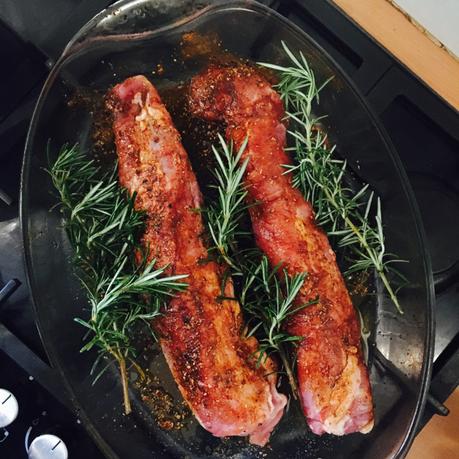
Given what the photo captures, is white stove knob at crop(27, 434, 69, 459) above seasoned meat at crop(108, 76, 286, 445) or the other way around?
the other way around

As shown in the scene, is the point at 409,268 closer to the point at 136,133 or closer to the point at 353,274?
the point at 353,274

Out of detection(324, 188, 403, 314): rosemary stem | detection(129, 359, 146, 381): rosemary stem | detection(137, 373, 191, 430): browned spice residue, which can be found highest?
detection(324, 188, 403, 314): rosemary stem

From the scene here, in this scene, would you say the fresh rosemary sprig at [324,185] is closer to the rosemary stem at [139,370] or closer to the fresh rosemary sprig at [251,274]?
the fresh rosemary sprig at [251,274]

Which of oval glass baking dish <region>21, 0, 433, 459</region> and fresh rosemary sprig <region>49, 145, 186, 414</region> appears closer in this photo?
fresh rosemary sprig <region>49, 145, 186, 414</region>

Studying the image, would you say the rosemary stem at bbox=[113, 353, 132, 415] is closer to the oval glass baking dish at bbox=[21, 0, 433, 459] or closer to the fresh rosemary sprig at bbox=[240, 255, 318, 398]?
the oval glass baking dish at bbox=[21, 0, 433, 459]

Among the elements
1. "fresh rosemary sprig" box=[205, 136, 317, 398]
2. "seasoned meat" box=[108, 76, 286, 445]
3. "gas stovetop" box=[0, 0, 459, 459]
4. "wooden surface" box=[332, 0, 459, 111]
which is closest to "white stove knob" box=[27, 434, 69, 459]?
"gas stovetop" box=[0, 0, 459, 459]

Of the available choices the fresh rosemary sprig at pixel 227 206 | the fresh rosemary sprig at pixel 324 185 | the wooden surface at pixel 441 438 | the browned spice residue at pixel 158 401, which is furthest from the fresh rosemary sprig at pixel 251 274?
the wooden surface at pixel 441 438
